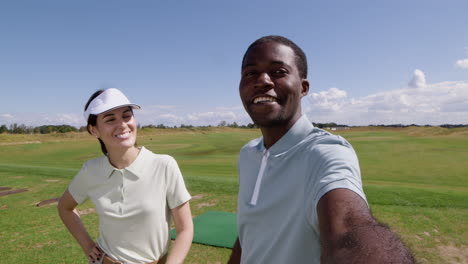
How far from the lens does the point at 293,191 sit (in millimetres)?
1250

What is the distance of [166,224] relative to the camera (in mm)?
2424

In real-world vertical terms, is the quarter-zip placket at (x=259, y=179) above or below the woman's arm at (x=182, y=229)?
above

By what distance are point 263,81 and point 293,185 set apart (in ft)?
1.97

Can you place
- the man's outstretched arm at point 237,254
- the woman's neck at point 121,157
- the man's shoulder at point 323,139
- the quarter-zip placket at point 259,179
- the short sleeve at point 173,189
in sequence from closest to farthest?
the man's shoulder at point 323,139
the quarter-zip placket at point 259,179
the man's outstretched arm at point 237,254
the short sleeve at point 173,189
the woman's neck at point 121,157

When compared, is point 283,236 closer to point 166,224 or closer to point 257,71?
point 257,71

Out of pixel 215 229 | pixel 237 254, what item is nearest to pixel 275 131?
pixel 237 254

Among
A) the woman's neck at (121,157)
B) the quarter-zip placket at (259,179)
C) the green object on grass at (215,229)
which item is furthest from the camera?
the green object on grass at (215,229)

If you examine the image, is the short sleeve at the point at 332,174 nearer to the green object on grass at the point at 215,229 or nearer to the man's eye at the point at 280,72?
the man's eye at the point at 280,72

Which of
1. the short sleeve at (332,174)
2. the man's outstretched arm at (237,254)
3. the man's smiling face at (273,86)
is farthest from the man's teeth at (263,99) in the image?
the man's outstretched arm at (237,254)

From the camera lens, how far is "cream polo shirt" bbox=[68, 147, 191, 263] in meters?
2.31

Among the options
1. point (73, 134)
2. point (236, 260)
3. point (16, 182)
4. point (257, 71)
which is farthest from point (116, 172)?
point (73, 134)

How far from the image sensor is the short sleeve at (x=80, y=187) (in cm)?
258

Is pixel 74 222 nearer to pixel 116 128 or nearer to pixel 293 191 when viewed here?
pixel 116 128

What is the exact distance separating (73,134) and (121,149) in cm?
5992
